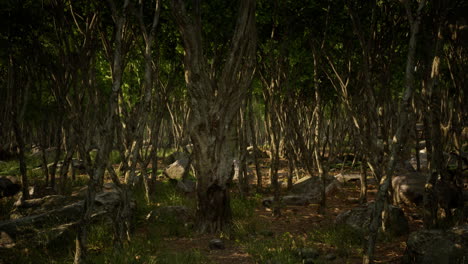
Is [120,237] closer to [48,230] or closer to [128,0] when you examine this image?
[48,230]

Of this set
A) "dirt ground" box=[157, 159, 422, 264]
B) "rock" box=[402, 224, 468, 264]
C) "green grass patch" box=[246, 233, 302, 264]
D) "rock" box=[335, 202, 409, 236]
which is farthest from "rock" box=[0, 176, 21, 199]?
"rock" box=[402, 224, 468, 264]

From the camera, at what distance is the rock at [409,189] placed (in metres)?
9.74

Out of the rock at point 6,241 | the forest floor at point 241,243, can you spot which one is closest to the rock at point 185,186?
the forest floor at point 241,243

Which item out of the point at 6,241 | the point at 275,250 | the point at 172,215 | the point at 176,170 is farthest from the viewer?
the point at 176,170

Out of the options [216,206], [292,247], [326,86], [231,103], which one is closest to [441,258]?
[292,247]

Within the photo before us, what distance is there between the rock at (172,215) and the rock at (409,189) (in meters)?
6.31

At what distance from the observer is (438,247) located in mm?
5020

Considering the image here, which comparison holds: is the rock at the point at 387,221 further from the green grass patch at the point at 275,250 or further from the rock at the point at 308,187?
the rock at the point at 308,187

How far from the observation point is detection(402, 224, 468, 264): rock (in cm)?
488

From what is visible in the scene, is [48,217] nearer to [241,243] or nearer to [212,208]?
[212,208]

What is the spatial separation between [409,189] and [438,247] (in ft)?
17.5

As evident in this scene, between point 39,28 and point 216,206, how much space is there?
7418 millimetres

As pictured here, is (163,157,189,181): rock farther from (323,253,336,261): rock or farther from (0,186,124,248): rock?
(323,253,336,261): rock

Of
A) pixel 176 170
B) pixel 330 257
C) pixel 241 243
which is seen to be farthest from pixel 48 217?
pixel 176 170
